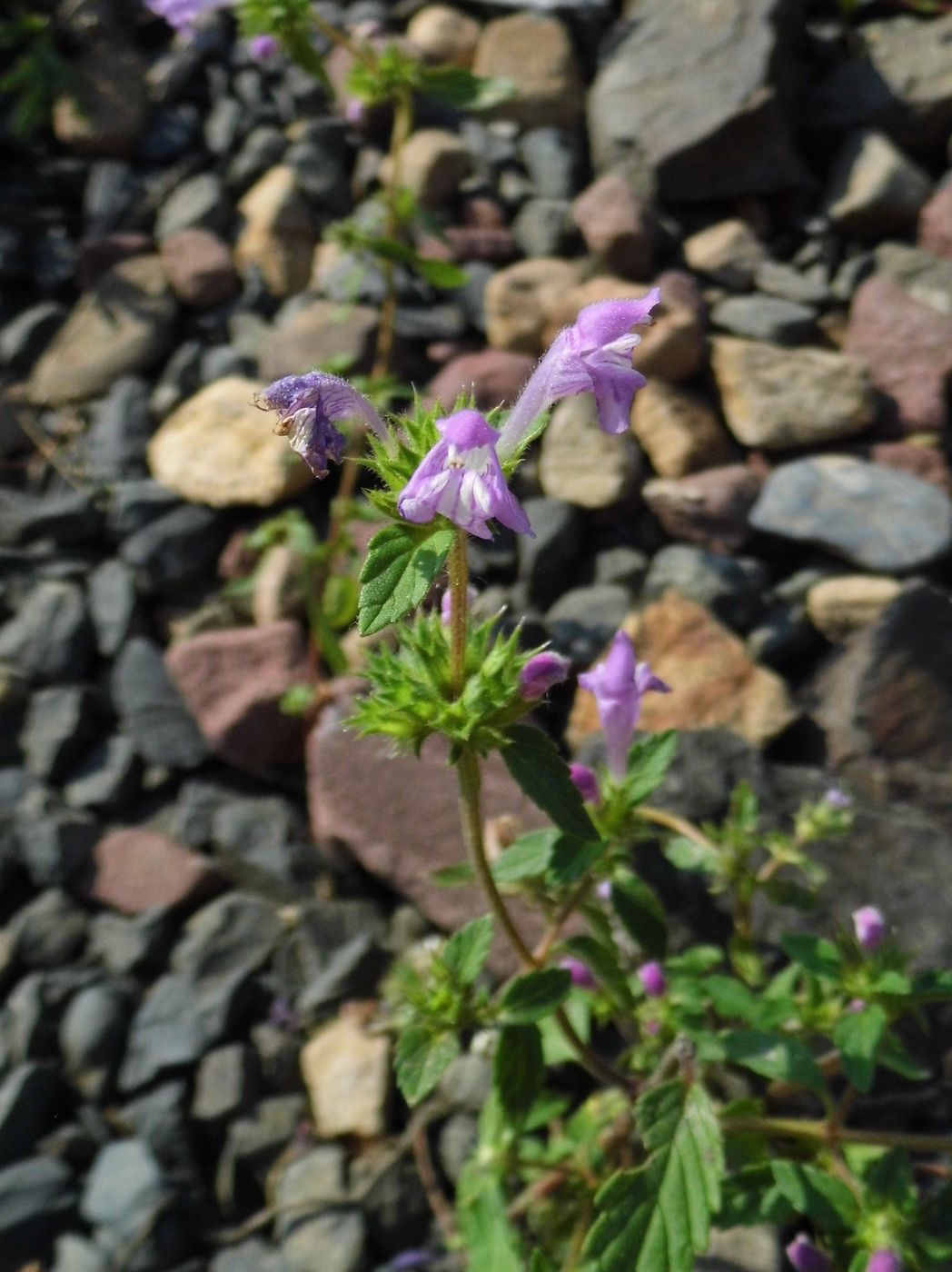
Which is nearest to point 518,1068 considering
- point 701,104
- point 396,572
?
point 396,572

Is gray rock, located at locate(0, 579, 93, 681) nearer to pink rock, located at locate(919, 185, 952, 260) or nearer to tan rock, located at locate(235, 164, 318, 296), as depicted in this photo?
tan rock, located at locate(235, 164, 318, 296)

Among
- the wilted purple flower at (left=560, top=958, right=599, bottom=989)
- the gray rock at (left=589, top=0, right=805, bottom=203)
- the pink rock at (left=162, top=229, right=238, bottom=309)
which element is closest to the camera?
the wilted purple flower at (left=560, top=958, right=599, bottom=989)

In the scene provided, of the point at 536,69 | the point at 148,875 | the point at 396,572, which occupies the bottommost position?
the point at 148,875

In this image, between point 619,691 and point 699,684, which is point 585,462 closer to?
point 699,684

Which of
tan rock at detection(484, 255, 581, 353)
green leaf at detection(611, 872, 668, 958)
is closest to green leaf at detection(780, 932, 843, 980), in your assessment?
green leaf at detection(611, 872, 668, 958)

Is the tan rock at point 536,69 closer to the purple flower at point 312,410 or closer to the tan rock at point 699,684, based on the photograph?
the tan rock at point 699,684

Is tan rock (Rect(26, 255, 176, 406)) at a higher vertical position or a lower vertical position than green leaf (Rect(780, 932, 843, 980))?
higher
